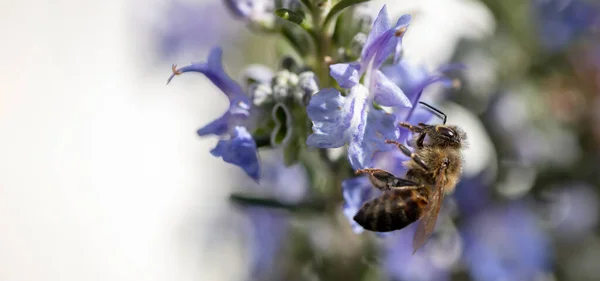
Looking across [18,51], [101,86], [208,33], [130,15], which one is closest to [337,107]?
[208,33]

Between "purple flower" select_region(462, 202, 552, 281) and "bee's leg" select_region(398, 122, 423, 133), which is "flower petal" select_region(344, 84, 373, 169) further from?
"purple flower" select_region(462, 202, 552, 281)

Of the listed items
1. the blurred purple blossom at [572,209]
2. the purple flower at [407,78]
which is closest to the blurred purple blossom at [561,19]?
the blurred purple blossom at [572,209]

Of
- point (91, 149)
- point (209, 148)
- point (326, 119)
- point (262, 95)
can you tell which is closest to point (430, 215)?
point (326, 119)

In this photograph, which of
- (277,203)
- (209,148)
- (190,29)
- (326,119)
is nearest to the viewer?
(326,119)

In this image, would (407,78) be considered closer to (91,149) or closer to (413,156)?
(413,156)

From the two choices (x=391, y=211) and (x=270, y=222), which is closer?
(x=391, y=211)
